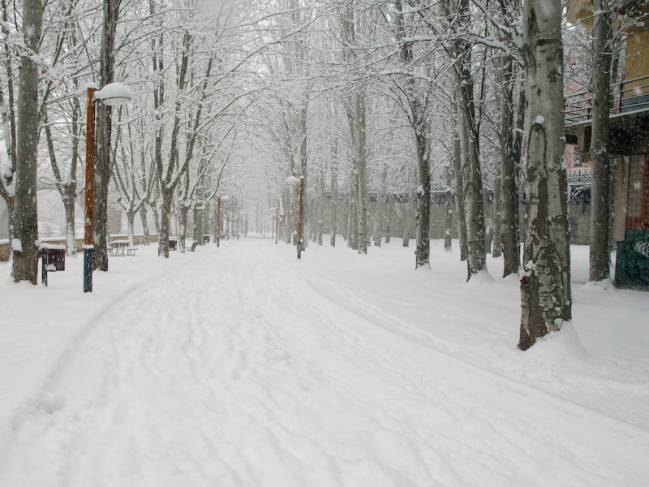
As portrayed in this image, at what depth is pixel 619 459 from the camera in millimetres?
3100

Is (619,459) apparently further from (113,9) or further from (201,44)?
(201,44)

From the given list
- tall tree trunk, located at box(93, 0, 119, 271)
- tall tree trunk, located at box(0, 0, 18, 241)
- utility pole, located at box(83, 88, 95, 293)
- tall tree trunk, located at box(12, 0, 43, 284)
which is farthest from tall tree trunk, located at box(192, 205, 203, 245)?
tall tree trunk, located at box(12, 0, 43, 284)

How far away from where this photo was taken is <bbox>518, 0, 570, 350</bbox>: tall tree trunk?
17.4ft

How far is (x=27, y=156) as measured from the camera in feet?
29.9

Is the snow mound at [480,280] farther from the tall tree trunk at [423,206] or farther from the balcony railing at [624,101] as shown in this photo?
the balcony railing at [624,101]

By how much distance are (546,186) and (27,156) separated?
31.6 feet

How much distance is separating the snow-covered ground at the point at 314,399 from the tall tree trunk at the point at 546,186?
1.47ft

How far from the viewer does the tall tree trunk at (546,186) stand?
17.4 ft

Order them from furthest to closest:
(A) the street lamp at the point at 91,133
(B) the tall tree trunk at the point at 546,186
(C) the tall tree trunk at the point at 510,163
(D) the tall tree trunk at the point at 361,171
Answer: (D) the tall tree trunk at the point at 361,171
(C) the tall tree trunk at the point at 510,163
(A) the street lamp at the point at 91,133
(B) the tall tree trunk at the point at 546,186

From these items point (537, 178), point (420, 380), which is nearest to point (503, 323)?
point (537, 178)

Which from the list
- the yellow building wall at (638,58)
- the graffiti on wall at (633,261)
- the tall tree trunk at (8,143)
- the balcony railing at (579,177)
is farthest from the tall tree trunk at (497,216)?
the tall tree trunk at (8,143)

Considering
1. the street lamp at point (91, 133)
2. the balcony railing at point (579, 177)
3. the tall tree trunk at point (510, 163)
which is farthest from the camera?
the balcony railing at point (579, 177)

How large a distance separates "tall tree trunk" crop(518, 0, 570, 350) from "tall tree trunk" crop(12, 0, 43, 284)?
9.20m

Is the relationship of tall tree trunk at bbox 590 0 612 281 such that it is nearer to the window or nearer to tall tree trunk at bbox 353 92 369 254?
the window
